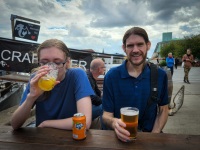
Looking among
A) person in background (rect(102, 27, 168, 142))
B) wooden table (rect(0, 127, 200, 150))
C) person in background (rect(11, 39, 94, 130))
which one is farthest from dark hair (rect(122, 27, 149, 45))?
wooden table (rect(0, 127, 200, 150))

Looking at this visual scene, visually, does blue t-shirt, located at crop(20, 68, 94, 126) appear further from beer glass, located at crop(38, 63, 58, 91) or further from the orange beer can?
the orange beer can

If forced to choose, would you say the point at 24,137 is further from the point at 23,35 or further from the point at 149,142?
the point at 23,35

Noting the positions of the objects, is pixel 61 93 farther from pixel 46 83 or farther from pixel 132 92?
pixel 132 92

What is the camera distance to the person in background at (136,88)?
194cm

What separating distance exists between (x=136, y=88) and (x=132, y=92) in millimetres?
59

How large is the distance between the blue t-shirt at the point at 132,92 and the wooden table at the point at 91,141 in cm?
61

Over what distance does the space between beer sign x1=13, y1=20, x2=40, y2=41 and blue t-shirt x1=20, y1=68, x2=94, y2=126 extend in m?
5.34

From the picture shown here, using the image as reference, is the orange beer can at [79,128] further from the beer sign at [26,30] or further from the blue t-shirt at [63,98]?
the beer sign at [26,30]

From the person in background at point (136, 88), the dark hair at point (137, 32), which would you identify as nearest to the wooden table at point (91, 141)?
the person in background at point (136, 88)

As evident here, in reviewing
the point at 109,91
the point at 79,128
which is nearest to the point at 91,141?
the point at 79,128

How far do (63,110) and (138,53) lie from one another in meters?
0.94

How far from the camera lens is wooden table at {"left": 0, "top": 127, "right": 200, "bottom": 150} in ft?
3.90

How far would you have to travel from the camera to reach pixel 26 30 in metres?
6.62

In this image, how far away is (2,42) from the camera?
5070 millimetres
